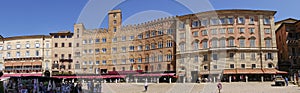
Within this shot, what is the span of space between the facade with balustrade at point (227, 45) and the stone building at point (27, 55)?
3270 cm

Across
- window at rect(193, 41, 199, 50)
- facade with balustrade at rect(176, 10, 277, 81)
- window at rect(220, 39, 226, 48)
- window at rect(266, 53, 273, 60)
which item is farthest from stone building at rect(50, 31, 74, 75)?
window at rect(266, 53, 273, 60)

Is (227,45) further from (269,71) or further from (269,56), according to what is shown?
(269,71)

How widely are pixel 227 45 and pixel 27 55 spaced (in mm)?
45413

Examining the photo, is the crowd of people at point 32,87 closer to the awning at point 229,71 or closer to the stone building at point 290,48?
the awning at point 229,71

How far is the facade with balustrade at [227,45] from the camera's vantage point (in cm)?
5356

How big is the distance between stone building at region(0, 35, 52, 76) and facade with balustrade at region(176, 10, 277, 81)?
32.7 m

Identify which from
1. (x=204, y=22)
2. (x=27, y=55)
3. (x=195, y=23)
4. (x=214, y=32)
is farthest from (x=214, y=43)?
(x=27, y=55)

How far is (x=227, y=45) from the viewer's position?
179 feet

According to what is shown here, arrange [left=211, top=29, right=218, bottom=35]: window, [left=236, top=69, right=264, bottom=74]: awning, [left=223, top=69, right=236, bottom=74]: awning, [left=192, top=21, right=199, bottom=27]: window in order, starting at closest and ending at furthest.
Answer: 1. [left=236, top=69, right=264, bottom=74]: awning
2. [left=223, top=69, right=236, bottom=74]: awning
3. [left=211, top=29, right=218, bottom=35]: window
4. [left=192, top=21, right=199, bottom=27]: window

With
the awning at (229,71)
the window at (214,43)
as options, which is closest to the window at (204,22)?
the window at (214,43)

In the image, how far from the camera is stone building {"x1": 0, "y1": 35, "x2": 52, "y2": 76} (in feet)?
231

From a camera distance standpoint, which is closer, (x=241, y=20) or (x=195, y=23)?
(x=241, y=20)

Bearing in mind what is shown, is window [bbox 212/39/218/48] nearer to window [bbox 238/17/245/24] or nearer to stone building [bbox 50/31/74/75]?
window [bbox 238/17/245/24]

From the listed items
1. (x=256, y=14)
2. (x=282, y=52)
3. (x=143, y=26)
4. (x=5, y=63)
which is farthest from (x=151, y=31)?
(x=5, y=63)
